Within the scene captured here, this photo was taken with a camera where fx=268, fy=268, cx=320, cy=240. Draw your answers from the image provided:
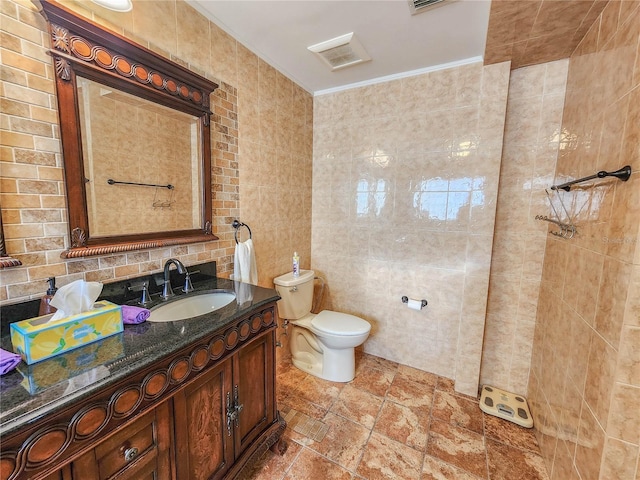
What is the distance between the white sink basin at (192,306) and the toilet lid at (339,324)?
0.84m

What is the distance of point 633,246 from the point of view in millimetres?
896

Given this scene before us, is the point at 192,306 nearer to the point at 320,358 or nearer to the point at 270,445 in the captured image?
the point at 270,445

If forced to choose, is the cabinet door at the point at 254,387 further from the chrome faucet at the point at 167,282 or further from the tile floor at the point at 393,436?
the chrome faucet at the point at 167,282

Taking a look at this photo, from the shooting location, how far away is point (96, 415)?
70 centimetres

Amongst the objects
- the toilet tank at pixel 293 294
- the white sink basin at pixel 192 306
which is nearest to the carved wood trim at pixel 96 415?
the white sink basin at pixel 192 306

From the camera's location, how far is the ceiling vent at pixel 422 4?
1.33 m

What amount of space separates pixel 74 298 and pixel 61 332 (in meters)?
0.12

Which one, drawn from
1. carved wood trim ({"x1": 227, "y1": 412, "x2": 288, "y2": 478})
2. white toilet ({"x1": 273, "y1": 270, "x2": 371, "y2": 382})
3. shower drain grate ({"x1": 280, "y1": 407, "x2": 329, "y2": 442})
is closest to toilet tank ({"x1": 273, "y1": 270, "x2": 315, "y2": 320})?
white toilet ({"x1": 273, "y1": 270, "x2": 371, "y2": 382})

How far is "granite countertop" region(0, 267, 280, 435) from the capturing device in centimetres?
60

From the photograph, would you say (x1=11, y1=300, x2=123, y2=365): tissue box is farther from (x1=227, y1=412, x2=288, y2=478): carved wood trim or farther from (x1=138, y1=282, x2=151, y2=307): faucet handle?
(x1=227, y1=412, x2=288, y2=478): carved wood trim

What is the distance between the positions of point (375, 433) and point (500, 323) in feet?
3.81

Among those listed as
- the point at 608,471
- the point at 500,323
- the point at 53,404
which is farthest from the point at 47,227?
the point at 500,323

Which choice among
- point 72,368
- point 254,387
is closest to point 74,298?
point 72,368

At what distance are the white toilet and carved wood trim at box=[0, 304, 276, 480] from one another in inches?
39.7
